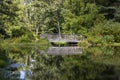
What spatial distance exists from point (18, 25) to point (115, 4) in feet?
51.2

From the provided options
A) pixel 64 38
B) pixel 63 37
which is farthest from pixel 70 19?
pixel 64 38

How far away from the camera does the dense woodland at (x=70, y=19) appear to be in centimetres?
4347

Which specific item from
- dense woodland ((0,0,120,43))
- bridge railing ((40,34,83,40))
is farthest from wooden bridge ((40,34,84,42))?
dense woodland ((0,0,120,43))

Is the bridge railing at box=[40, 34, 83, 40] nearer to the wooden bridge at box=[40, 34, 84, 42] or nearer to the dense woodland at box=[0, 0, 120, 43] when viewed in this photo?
the wooden bridge at box=[40, 34, 84, 42]

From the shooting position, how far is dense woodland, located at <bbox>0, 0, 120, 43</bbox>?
43.5 meters

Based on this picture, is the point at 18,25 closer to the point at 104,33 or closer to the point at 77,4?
the point at 77,4

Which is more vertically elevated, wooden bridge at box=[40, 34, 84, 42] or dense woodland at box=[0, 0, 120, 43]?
dense woodland at box=[0, 0, 120, 43]

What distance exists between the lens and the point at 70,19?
4756 cm

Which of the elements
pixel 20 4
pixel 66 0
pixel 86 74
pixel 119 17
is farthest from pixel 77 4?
pixel 86 74

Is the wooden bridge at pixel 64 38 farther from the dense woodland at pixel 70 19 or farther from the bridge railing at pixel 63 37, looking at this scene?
the dense woodland at pixel 70 19

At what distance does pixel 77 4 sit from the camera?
158 ft

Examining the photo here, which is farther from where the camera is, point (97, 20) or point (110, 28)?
point (97, 20)

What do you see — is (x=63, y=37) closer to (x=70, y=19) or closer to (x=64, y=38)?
(x=64, y=38)

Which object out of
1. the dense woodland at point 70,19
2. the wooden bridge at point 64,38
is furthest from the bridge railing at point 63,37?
the dense woodland at point 70,19
